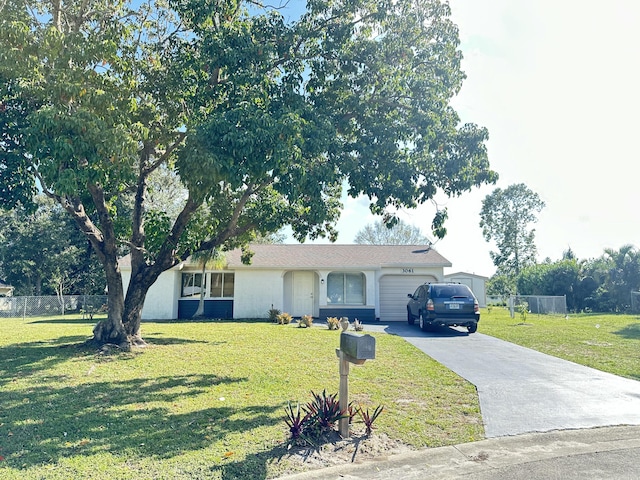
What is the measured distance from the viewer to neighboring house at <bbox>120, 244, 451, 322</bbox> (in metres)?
20.2

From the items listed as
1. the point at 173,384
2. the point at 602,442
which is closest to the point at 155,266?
the point at 173,384

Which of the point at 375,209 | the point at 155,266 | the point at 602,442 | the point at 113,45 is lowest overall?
the point at 602,442

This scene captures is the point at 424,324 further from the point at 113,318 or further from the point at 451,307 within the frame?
the point at 113,318

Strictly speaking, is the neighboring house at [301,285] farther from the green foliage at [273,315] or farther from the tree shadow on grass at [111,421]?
the tree shadow on grass at [111,421]

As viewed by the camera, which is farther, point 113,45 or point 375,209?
point 375,209

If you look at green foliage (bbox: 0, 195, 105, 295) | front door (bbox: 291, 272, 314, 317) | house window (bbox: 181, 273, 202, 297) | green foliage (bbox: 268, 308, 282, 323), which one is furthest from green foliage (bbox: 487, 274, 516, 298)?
green foliage (bbox: 0, 195, 105, 295)

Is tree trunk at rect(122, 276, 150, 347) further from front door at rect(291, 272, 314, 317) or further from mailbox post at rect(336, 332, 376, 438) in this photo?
front door at rect(291, 272, 314, 317)

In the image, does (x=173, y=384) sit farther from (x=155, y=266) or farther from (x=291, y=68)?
(x=291, y=68)

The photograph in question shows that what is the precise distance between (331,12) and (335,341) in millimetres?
8510

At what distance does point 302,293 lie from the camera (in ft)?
69.9

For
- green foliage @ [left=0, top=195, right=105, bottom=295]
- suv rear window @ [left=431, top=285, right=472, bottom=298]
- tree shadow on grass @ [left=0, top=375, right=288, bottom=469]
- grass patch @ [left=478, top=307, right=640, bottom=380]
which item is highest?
green foliage @ [left=0, top=195, right=105, bottom=295]

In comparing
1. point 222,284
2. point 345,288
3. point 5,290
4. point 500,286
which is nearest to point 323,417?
point 345,288

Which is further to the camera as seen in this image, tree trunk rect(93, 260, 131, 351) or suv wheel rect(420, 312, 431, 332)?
suv wheel rect(420, 312, 431, 332)

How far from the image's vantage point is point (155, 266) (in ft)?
36.6
